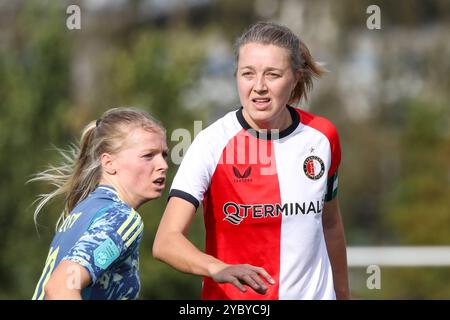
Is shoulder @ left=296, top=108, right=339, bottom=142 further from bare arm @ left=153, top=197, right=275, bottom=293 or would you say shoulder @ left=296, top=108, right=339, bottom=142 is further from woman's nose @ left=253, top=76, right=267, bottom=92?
bare arm @ left=153, top=197, right=275, bottom=293

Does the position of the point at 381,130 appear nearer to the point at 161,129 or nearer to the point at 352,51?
the point at 352,51

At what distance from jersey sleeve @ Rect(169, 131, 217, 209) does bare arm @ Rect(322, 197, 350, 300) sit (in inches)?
29.0

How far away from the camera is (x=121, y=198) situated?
3.98 metres

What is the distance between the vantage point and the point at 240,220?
4324mm

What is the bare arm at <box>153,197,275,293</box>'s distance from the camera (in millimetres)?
3438

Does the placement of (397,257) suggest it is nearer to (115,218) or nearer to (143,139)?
(143,139)

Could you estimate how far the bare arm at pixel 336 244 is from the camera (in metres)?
4.67

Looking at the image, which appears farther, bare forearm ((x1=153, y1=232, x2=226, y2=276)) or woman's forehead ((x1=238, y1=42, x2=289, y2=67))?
woman's forehead ((x1=238, y1=42, x2=289, y2=67))

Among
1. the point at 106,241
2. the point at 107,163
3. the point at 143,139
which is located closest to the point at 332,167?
the point at 143,139

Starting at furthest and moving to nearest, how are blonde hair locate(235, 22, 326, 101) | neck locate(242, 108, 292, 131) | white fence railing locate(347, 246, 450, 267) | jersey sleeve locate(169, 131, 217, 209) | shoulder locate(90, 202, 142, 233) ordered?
white fence railing locate(347, 246, 450, 267), neck locate(242, 108, 292, 131), blonde hair locate(235, 22, 326, 101), jersey sleeve locate(169, 131, 217, 209), shoulder locate(90, 202, 142, 233)

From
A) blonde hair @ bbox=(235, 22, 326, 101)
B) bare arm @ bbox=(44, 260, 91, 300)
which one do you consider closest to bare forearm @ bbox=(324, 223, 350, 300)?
blonde hair @ bbox=(235, 22, 326, 101)

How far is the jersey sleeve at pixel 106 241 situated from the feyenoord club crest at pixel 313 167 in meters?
1.11

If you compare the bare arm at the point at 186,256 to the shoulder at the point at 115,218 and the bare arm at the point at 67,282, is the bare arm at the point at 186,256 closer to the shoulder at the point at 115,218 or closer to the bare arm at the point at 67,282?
the shoulder at the point at 115,218

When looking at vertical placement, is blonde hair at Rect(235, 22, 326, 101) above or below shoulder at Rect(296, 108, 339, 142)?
above
